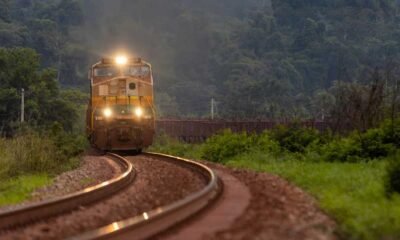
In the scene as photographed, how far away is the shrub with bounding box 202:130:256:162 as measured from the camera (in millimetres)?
24680

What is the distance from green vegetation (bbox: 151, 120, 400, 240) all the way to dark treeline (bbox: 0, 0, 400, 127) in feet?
233

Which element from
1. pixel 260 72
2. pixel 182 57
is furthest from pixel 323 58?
pixel 182 57

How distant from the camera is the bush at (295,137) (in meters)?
23.5

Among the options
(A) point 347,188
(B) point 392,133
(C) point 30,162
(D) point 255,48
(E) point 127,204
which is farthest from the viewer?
(D) point 255,48

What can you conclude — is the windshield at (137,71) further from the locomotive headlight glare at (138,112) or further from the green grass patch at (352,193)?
the green grass patch at (352,193)

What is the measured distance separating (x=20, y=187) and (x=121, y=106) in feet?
41.4

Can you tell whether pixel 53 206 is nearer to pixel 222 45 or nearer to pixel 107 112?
pixel 107 112

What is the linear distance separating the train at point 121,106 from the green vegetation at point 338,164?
2468 millimetres

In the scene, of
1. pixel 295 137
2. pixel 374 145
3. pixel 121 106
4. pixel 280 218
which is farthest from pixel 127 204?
pixel 121 106

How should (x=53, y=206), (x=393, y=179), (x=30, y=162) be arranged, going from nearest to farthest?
(x=53, y=206) < (x=393, y=179) < (x=30, y=162)

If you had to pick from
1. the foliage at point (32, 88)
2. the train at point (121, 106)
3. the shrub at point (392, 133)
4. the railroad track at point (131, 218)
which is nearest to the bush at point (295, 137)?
the shrub at point (392, 133)

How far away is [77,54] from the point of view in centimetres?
12900

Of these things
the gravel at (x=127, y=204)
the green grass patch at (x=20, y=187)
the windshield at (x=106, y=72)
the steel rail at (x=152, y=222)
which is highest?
the windshield at (x=106, y=72)

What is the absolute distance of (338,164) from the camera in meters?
18.1
